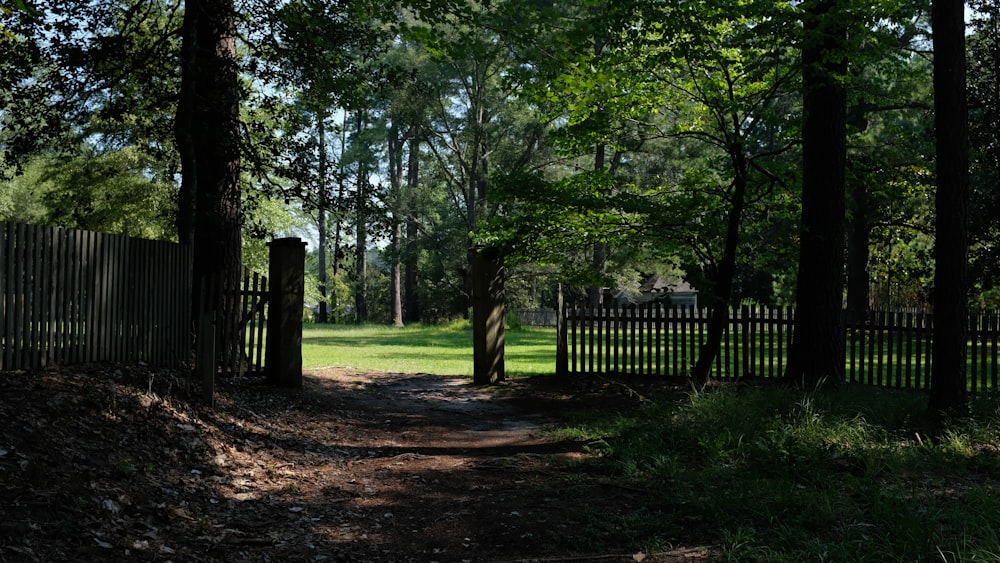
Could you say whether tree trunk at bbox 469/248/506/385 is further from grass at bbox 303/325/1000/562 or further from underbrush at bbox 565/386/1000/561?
underbrush at bbox 565/386/1000/561

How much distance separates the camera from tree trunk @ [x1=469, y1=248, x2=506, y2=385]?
13977 mm

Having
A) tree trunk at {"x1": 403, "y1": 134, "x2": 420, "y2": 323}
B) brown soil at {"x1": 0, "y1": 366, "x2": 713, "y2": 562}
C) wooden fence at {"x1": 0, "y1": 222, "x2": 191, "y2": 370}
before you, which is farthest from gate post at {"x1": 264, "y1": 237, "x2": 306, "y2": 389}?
tree trunk at {"x1": 403, "y1": 134, "x2": 420, "y2": 323}

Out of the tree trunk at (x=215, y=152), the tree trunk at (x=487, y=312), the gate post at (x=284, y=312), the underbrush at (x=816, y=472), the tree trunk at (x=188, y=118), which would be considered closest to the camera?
the underbrush at (x=816, y=472)

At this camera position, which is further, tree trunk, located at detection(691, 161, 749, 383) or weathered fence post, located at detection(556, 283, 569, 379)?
weathered fence post, located at detection(556, 283, 569, 379)

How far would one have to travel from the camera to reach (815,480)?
5.70 m

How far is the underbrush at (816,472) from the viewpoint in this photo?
4.27 metres

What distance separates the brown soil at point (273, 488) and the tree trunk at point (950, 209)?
374cm

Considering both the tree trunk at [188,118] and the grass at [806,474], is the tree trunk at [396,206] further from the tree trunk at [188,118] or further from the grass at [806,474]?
the grass at [806,474]

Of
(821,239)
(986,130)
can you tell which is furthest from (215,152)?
(986,130)

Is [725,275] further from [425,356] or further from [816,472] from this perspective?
[425,356]

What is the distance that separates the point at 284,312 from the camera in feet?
36.0

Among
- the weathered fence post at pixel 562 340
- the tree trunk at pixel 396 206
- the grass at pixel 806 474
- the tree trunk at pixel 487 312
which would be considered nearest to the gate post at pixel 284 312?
the tree trunk at pixel 487 312

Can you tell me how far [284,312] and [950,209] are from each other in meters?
8.53

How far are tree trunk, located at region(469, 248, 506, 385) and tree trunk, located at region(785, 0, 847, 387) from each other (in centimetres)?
542
